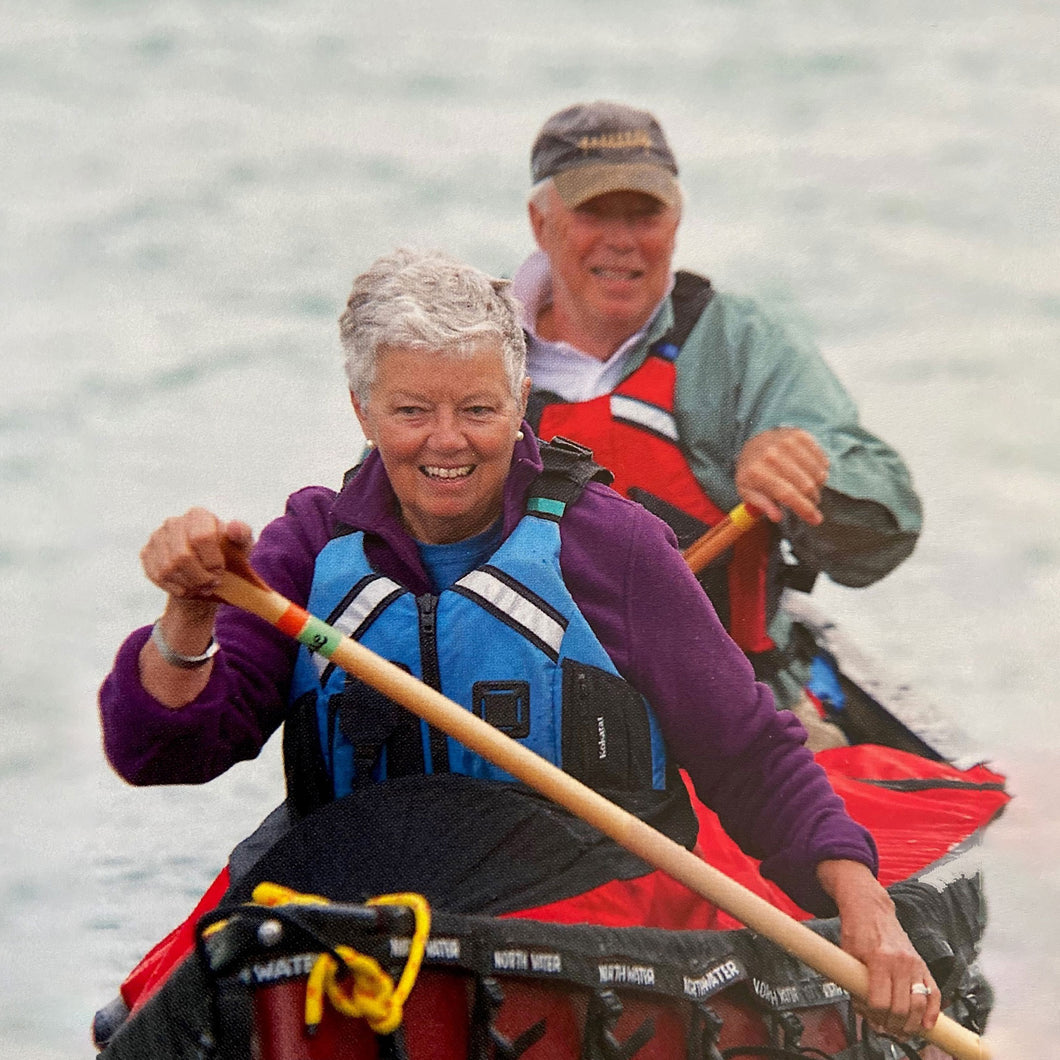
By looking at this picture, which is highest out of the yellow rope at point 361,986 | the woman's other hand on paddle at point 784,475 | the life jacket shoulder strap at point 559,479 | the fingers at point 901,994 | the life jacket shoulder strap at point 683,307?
the life jacket shoulder strap at point 683,307

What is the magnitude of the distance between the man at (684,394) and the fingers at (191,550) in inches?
60.1

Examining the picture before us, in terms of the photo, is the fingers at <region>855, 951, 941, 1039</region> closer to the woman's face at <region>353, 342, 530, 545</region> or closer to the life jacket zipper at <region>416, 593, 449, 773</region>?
the life jacket zipper at <region>416, 593, 449, 773</region>

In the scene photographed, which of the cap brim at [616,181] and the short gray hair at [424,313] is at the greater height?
the cap brim at [616,181]

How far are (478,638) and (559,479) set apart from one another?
0.24m

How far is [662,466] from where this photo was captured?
131 inches

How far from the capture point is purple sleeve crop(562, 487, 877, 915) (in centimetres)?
216

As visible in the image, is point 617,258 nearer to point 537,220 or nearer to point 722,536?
point 537,220

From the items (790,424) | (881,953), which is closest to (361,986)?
(881,953)

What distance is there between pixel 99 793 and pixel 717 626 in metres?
2.39

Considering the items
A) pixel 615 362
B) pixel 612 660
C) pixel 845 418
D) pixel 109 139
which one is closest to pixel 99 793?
pixel 615 362

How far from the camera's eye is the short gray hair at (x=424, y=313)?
6.63ft

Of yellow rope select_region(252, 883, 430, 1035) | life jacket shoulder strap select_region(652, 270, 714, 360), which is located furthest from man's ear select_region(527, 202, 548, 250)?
yellow rope select_region(252, 883, 430, 1035)

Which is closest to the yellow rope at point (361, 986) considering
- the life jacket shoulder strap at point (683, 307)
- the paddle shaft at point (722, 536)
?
the paddle shaft at point (722, 536)

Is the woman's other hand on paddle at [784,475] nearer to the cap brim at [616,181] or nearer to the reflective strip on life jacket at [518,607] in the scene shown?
the cap brim at [616,181]
